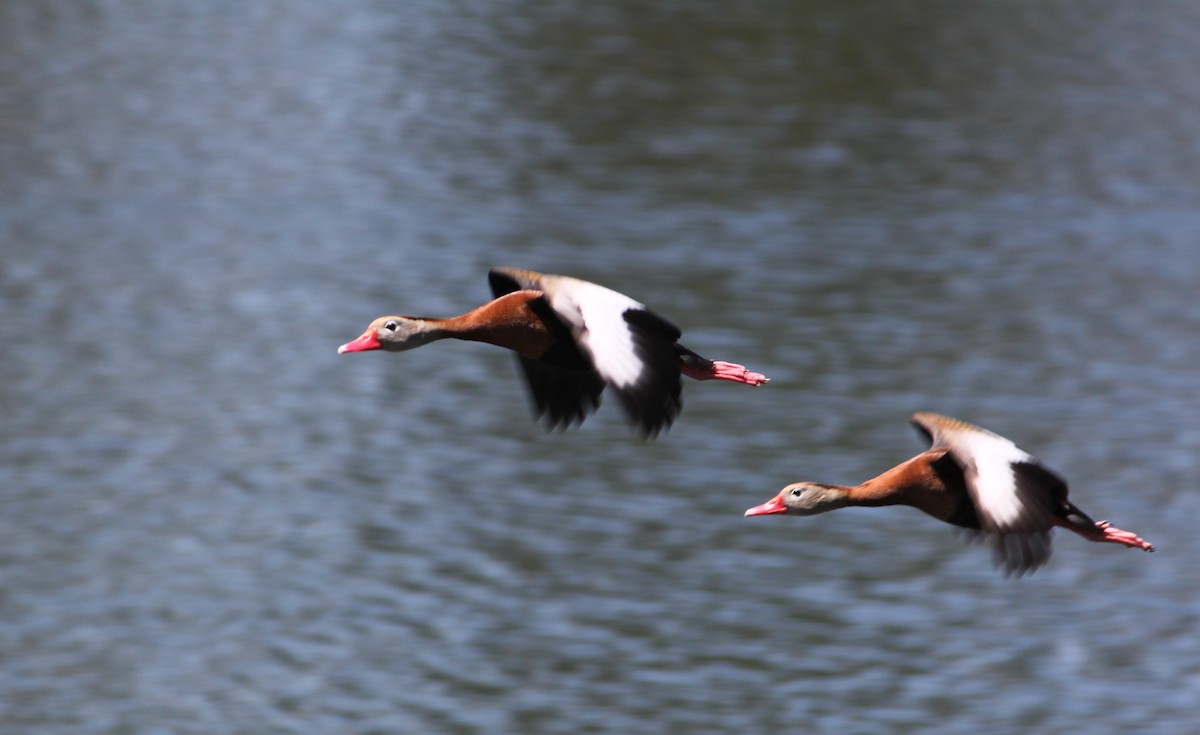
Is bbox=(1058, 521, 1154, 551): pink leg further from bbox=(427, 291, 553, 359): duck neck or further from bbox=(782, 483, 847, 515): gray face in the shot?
bbox=(427, 291, 553, 359): duck neck

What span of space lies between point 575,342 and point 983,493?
8.72 feet

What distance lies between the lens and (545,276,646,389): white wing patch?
447 inches

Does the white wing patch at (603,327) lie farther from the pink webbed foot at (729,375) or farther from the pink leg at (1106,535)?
the pink leg at (1106,535)

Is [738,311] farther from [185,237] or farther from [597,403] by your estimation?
[597,403]

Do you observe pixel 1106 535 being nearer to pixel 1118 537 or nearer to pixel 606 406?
pixel 1118 537

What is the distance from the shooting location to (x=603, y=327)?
38.3 feet

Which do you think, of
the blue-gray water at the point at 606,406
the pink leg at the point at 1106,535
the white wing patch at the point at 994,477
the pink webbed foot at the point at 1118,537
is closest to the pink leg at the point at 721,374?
the white wing patch at the point at 994,477

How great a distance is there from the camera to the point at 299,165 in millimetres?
48406

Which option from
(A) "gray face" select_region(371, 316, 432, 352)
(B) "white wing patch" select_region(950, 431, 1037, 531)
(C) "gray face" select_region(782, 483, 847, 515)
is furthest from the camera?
(C) "gray face" select_region(782, 483, 847, 515)

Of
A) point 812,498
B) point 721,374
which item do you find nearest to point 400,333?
point 721,374

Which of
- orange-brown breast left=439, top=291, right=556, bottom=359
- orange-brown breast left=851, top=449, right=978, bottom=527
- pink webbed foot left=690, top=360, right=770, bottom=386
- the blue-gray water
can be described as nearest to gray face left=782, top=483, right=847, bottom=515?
orange-brown breast left=851, top=449, right=978, bottom=527

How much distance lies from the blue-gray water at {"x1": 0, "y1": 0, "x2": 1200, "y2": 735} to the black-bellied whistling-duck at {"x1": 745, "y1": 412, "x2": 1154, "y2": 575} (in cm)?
1551

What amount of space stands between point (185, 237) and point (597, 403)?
104ft

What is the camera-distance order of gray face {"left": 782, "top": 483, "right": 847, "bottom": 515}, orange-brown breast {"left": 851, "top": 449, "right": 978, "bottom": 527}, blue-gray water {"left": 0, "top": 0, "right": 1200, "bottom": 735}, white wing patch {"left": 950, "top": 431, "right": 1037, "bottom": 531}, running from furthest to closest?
blue-gray water {"left": 0, "top": 0, "right": 1200, "bottom": 735} → gray face {"left": 782, "top": 483, "right": 847, "bottom": 515} → orange-brown breast {"left": 851, "top": 449, "right": 978, "bottom": 527} → white wing patch {"left": 950, "top": 431, "right": 1037, "bottom": 531}
